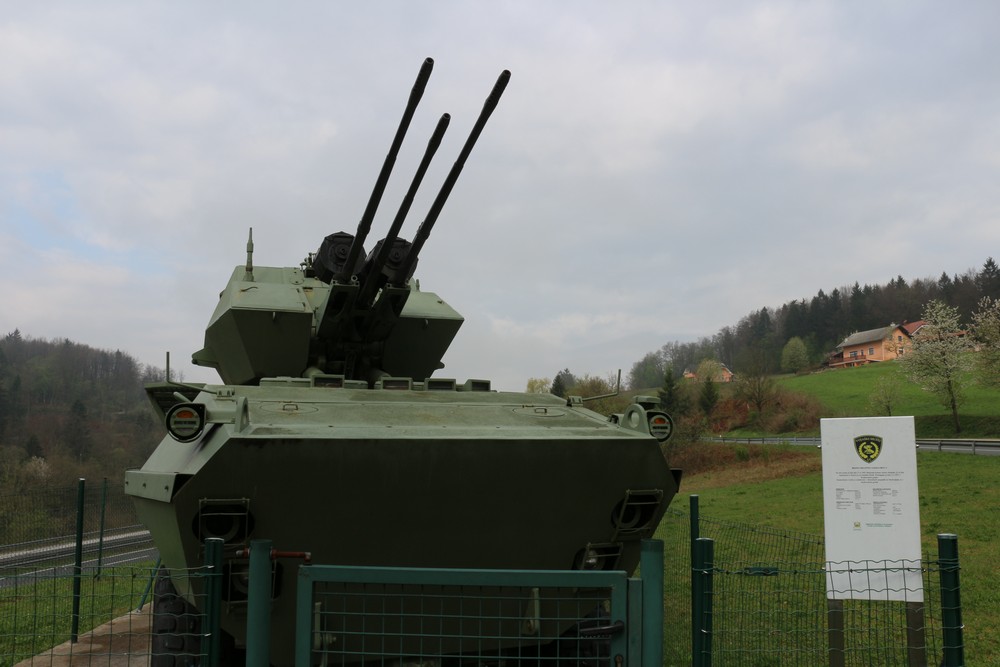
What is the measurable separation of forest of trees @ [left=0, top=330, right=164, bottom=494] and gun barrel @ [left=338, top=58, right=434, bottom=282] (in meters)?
17.9

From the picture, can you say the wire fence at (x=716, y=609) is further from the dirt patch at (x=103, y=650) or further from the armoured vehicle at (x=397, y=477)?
the armoured vehicle at (x=397, y=477)

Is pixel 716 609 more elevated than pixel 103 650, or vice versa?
pixel 716 609

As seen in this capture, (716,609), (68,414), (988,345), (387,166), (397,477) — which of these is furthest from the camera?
(68,414)

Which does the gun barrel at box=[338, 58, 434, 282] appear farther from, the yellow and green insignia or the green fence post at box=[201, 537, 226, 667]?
the yellow and green insignia

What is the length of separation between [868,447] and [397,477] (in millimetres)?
2877

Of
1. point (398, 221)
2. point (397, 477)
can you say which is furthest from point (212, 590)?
point (398, 221)

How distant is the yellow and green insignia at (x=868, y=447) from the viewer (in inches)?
210

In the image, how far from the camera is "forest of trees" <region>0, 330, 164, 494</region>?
29.6 m

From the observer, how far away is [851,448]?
5375 millimetres

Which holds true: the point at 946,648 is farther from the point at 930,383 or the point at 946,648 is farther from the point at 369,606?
the point at 930,383

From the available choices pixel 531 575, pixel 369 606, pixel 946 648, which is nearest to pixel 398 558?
pixel 369 606

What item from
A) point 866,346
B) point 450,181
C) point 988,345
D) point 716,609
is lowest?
point 716,609

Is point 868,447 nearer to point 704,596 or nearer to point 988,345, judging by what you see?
point 704,596

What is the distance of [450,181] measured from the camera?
641cm
